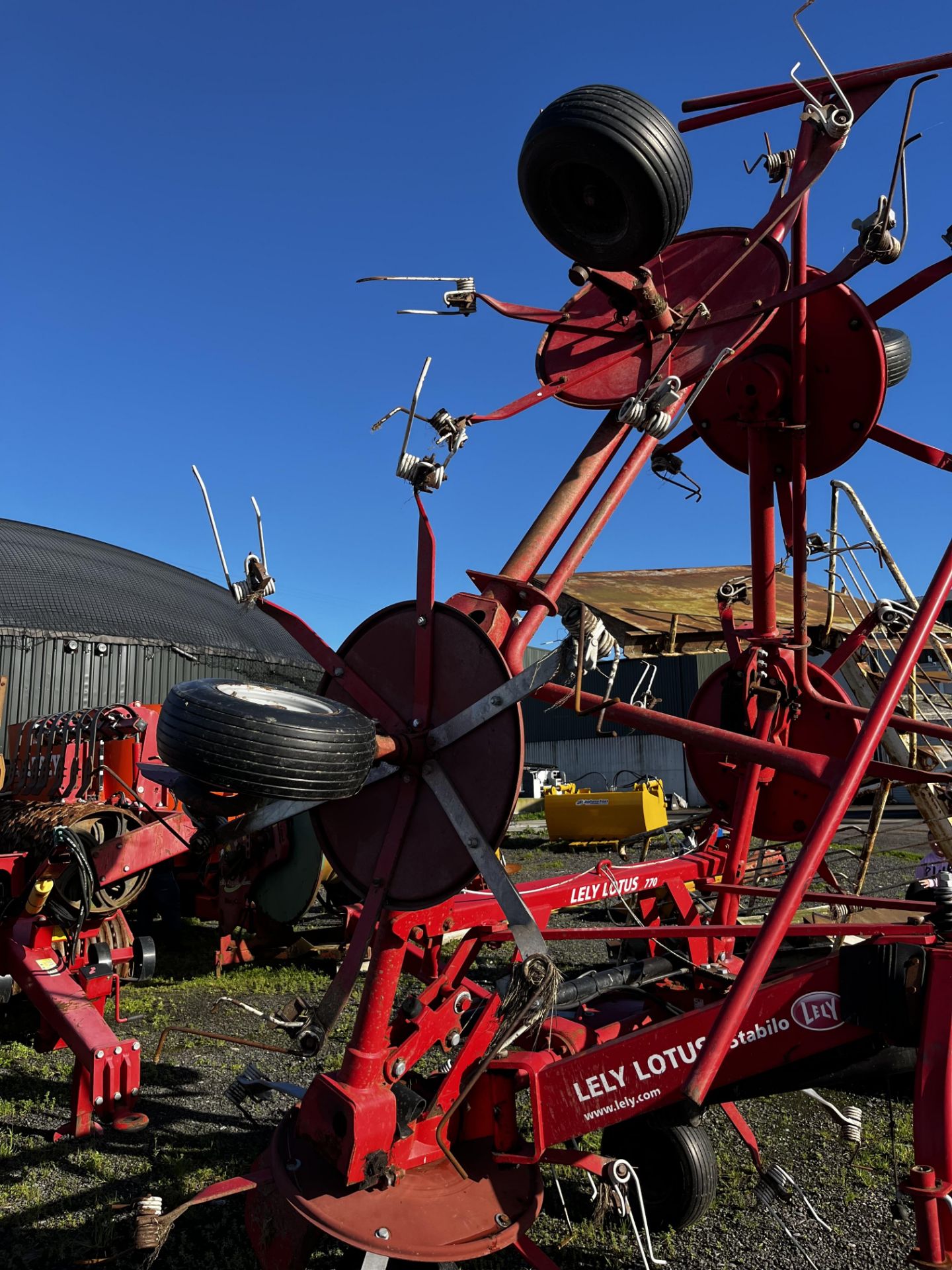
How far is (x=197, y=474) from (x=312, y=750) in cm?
117

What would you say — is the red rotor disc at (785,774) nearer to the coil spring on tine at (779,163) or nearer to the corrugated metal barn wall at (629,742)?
the coil spring on tine at (779,163)

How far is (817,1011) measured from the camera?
9.39ft

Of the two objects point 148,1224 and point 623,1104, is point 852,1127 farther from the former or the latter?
point 148,1224

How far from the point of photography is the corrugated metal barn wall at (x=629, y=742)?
27.0m

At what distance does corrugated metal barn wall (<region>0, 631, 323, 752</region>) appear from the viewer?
18391mm

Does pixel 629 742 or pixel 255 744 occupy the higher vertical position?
pixel 255 744

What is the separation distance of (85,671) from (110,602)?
8.51ft

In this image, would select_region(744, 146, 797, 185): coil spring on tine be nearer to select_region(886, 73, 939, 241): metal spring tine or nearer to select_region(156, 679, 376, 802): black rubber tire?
select_region(886, 73, 939, 241): metal spring tine

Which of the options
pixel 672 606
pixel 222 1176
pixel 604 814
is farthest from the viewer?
pixel 604 814

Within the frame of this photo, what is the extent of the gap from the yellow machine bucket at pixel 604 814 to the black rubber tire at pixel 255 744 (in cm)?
1559

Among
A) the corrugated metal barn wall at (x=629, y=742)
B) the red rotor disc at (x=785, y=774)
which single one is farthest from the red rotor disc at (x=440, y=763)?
the corrugated metal barn wall at (x=629, y=742)

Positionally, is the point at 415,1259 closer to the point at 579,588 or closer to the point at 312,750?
the point at 312,750

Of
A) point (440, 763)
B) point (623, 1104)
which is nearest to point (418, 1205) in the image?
point (623, 1104)

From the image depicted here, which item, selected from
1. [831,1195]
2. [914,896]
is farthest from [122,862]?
[914,896]
